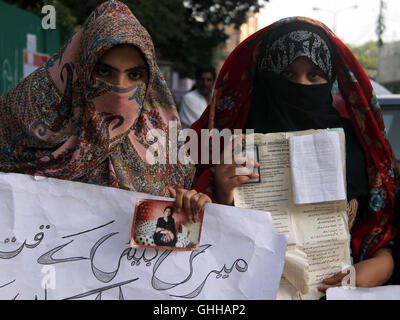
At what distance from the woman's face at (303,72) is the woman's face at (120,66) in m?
0.53

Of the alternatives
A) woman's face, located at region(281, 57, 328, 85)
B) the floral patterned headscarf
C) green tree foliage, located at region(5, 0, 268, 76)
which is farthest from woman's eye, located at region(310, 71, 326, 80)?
green tree foliage, located at region(5, 0, 268, 76)

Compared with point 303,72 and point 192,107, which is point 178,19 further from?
point 303,72

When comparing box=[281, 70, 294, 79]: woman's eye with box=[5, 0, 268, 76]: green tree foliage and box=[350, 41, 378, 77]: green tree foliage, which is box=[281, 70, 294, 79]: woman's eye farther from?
box=[5, 0, 268, 76]: green tree foliage

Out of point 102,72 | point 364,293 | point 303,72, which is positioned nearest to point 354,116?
point 303,72

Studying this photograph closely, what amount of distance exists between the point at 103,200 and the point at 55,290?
0.29 metres

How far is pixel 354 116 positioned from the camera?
68.7 inches

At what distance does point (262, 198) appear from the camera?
1484mm

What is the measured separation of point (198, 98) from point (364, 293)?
4.61 metres

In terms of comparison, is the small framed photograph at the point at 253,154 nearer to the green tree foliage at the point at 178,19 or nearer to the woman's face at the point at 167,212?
the woman's face at the point at 167,212

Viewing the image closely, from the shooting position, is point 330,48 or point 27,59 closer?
point 330,48
